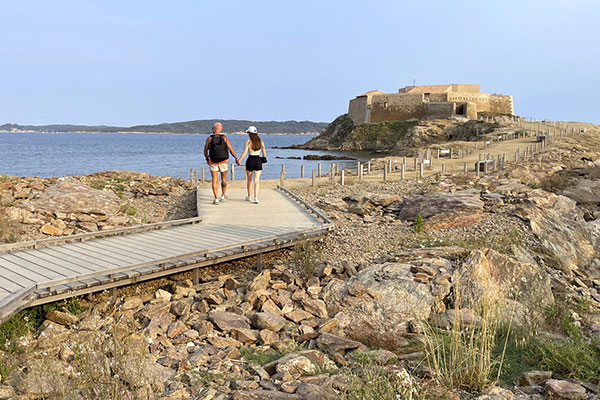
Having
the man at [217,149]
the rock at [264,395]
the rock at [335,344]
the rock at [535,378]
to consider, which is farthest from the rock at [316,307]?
the man at [217,149]

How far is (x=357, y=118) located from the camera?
3504 inches

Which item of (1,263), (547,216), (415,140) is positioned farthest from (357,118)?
(1,263)

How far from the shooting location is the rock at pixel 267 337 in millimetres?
5984

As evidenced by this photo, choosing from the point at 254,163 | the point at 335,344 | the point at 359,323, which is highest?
the point at 254,163

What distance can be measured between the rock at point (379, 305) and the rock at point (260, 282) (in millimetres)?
962

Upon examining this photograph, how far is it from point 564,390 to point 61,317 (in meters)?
5.74

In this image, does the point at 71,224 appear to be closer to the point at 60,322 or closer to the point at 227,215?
the point at 227,215

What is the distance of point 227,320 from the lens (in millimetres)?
6426

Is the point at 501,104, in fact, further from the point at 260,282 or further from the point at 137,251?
the point at 137,251

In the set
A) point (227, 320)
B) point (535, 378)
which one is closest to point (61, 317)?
point (227, 320)

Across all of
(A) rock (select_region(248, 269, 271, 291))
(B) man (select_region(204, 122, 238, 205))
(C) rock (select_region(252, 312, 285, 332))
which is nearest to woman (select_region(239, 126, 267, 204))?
(B) man (select_region(204, 122, 238, 205))

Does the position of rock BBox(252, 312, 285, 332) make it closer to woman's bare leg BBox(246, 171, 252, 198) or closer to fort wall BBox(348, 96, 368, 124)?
woman's bare leg BBox(246, 171, 252, 198)

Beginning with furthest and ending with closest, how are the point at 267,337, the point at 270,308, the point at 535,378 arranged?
the point at 270,308 → the point at 267,337 → the point at 535,378

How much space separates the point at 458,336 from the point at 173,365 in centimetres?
301
